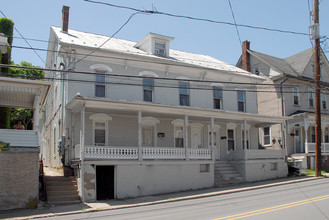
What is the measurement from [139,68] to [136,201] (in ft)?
28.5

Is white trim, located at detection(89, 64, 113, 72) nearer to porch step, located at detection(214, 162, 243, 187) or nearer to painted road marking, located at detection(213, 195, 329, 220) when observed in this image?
porch step, located at detection(214, 162, 243, 187)

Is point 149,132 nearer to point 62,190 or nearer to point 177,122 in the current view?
point 177,122

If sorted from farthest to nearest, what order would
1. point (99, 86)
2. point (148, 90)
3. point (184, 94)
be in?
point (184, 94), point (148, 90), point (99, 86)

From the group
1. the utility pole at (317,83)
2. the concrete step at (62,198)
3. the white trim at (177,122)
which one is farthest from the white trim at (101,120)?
the utility pole at (317,83)

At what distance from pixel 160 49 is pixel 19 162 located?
12.7m

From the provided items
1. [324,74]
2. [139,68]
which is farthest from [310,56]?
[139,68]

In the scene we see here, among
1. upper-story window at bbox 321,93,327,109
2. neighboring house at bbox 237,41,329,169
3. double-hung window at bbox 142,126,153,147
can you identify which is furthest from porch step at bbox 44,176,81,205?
upper-story window at bbox 321,93,327,109

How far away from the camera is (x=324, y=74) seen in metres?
32.4

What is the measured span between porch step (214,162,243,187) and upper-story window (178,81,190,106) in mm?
4434

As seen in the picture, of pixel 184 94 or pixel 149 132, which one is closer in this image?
pixel 149 132

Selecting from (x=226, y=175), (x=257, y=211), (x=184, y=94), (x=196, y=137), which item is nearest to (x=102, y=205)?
(x=257, y=211)

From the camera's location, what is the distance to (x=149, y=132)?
2062cm

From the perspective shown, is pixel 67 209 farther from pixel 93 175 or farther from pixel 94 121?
pixel 94 121

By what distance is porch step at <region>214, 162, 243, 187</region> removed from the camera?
19.3m
